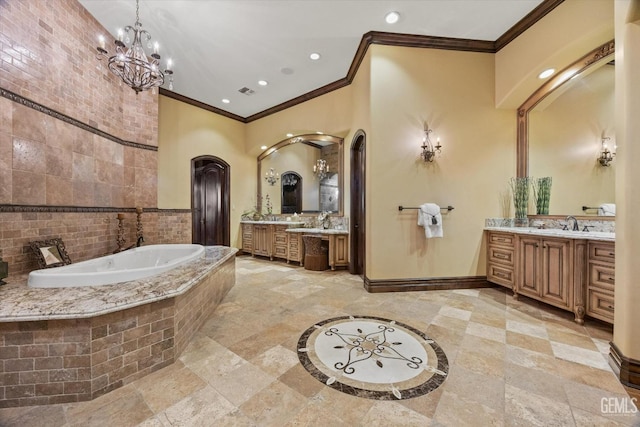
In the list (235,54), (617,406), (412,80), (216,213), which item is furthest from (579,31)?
(216,213)

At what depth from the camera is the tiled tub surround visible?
6.88ft

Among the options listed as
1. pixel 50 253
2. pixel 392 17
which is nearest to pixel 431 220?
pixel 392 17

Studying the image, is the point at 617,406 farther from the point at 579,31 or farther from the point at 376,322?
the point at 579,31

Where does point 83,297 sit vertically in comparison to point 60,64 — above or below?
below

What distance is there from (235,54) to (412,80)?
2.63 meters

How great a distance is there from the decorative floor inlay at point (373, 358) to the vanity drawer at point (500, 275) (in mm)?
1816

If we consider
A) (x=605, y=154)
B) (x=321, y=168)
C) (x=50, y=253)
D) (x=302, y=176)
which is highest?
(x=321, y=168)

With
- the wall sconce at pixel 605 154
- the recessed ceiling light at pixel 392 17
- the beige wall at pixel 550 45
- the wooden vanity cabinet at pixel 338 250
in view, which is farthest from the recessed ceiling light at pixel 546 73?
the wooden vanity cabinet at pixel 338 250

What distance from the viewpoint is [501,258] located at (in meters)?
3.21

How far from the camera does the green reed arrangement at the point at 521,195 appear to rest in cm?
331

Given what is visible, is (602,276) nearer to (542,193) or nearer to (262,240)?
(542,193)

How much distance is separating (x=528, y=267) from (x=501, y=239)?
1.58 ft

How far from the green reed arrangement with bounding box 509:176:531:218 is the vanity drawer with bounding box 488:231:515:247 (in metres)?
0.46

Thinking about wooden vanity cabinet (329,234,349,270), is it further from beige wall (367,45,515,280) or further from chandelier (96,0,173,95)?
chandelier (96,0,173,95)
